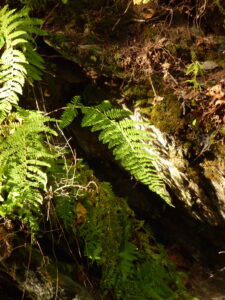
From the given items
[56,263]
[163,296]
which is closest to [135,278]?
[163,296]

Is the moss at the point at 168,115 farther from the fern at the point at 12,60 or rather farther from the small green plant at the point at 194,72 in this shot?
the fern at the point at 12,60

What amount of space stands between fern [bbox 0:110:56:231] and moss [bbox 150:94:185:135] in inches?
53.5

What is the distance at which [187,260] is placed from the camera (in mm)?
4949

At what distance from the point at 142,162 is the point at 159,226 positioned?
2.38 meters

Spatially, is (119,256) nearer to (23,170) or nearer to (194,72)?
(23,170)

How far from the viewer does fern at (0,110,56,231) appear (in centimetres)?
A: 257

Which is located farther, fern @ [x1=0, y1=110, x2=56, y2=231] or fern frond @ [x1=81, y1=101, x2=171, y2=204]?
fern frond @ [x1=81, y1=101, x2=171, y2=204]

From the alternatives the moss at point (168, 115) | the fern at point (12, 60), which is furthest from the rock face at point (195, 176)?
the fern at point (12, 60)

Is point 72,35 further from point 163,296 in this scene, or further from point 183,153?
point 163,296

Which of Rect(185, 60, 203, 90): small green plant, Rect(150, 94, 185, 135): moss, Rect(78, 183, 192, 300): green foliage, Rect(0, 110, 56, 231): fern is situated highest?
Rect(185, 60, 203, 90): small green plant

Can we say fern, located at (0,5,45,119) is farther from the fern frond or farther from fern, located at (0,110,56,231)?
the fern frond

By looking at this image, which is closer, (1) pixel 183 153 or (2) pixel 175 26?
(1) pixel 183 153

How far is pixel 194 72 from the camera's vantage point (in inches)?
146

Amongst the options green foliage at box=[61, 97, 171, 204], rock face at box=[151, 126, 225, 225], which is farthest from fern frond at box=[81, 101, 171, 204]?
rock face at box=[151, 126, 225, 225]
